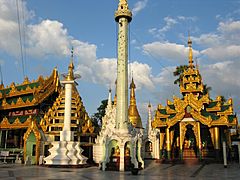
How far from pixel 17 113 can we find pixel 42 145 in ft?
38.2

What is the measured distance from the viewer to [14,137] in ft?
125

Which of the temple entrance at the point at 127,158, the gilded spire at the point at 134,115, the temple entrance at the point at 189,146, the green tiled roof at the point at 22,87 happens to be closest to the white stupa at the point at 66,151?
the temple entrance at the point at 127,158

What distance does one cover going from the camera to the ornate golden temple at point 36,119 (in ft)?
93.1

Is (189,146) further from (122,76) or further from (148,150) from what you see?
(122,76)

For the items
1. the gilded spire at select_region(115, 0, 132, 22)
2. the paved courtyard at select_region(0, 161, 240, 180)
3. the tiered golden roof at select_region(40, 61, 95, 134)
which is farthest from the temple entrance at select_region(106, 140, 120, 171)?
the gilded spire at select_region(115, 0, 132, 22)

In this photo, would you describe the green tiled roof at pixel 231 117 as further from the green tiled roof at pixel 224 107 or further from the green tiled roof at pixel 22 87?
the green tiled roof at pixel 22 87

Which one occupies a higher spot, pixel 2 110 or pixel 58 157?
pixel 2 110

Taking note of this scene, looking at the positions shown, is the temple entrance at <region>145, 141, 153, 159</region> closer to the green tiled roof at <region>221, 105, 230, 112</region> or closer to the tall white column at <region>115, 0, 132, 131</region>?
the green tiled roof at <region>221, 105, 230, 112</region>

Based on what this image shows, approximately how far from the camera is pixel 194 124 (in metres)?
28.9

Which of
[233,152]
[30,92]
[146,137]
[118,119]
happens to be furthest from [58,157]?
[233,152]

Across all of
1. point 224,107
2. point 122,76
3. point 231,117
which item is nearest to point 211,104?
point 224,107

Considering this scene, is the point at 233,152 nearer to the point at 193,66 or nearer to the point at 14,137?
the point at 193,66

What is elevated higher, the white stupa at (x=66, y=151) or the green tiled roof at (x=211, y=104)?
the green tiled roof at (x=211, y=104)

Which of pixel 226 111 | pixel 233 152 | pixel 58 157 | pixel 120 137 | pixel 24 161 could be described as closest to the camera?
pixel 120 137
